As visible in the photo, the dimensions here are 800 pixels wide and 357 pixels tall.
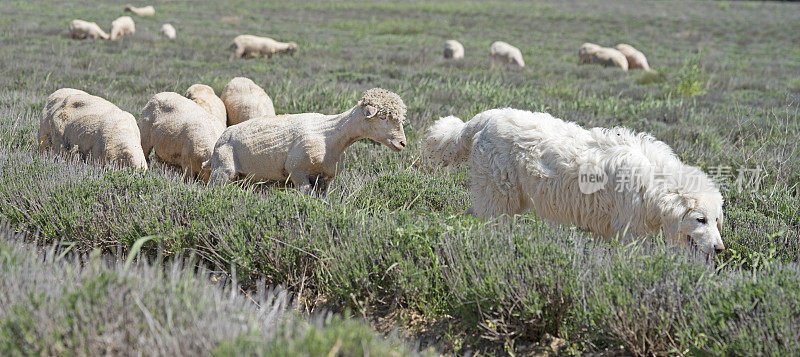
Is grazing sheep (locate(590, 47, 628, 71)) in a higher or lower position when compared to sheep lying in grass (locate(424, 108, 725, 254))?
lower

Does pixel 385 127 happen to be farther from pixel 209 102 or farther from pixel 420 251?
pixel 209 102

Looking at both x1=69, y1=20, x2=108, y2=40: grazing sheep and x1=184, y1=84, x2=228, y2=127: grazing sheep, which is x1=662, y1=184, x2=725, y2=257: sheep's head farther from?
x1=69, y1=20, x2=108, y2=40: grazing sheep

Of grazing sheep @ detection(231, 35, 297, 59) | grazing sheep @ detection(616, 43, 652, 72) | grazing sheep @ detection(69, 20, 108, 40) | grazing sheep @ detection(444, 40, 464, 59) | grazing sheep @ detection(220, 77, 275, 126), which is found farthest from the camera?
grazing sheep @ detection(616, 43, 652, 72)

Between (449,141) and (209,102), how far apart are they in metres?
3.24

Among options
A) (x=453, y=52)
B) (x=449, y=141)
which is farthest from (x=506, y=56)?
(x=449, y=141)

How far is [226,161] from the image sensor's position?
18.2ft

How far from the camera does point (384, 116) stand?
5.18 metres

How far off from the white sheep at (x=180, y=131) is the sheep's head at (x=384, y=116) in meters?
1.97

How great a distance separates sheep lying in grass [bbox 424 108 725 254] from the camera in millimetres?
4121

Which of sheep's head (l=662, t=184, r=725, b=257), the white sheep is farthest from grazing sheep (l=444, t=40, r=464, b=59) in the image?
sheep's head (l=662, t=184, r=725, b=257)

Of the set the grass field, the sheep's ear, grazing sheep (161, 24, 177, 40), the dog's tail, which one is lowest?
grazing sheep (161, 24, 177, 40)

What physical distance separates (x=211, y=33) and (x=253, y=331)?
87.8 feet

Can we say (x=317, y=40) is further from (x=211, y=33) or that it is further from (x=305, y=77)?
(x=305, y=77)

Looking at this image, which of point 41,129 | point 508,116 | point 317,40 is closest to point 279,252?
point 508,116
